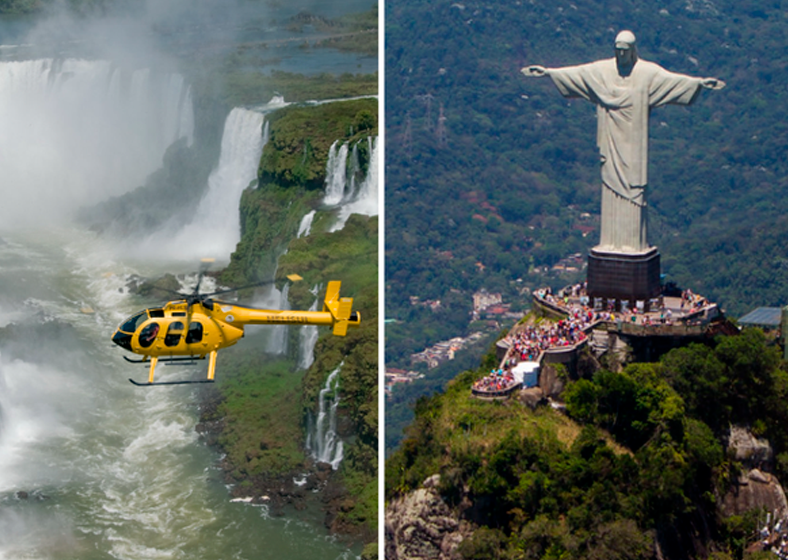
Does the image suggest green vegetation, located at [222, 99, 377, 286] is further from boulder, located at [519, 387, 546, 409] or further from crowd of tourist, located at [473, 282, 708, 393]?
→ boulder, located at [519, 387, 546, 409]

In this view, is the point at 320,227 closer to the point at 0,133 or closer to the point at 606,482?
the point at 0,133

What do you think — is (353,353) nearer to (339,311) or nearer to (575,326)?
(575,326)

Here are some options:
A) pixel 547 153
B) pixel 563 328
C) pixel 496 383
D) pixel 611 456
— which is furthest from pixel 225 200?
pixel 547 153

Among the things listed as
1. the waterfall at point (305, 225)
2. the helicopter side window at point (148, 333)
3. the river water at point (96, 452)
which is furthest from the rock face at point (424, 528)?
the waterfall at point (305, 225)

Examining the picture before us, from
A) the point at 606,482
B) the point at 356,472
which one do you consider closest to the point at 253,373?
the point at 356,472

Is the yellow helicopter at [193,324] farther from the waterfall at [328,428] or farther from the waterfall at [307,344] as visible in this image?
the waterfall at [307,344]
